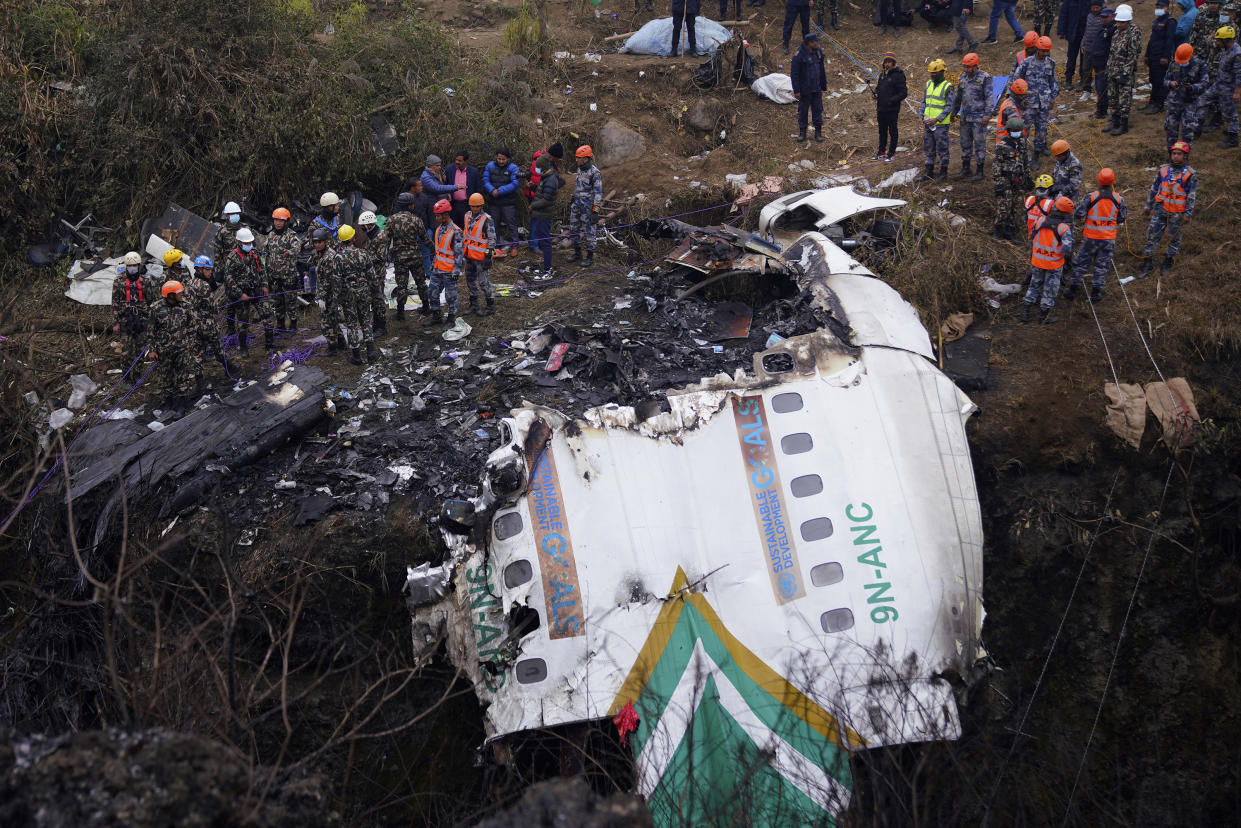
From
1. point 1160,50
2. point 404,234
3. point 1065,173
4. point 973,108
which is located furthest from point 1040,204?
point 404,234

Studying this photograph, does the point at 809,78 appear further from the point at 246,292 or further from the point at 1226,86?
the point at 246,292

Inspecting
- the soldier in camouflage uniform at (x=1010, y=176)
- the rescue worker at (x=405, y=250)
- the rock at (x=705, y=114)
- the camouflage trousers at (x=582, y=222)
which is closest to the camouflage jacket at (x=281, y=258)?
the rescue worker at (x=405, y=250)

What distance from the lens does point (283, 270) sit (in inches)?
407

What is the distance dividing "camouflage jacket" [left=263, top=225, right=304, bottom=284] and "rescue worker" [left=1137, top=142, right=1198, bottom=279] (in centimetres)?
937

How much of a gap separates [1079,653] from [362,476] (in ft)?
20.7

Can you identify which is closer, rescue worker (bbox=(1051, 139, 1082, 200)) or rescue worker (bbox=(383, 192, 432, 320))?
rescue worker (bbox=(1051, 139, 1082, 200))

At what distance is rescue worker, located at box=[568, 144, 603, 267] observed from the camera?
1094 cm

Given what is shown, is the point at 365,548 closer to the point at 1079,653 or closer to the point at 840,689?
the point at 840,689

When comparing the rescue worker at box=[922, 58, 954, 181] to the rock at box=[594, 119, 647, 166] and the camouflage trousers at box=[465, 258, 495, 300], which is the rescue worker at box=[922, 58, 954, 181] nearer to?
the rock at box=[594, 119, 647, 166]

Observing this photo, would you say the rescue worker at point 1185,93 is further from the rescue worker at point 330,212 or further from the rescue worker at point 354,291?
the rescue worker at point 330,212

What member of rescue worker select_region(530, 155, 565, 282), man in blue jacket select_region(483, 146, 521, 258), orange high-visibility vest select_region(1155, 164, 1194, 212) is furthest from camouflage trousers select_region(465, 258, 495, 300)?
orange high-visibility vest select_region(1155, 164, 1194, 212)

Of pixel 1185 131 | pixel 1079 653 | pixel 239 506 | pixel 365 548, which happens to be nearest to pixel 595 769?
pixel 365 548

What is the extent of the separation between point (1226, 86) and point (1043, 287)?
476cm

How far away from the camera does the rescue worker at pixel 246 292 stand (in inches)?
400
